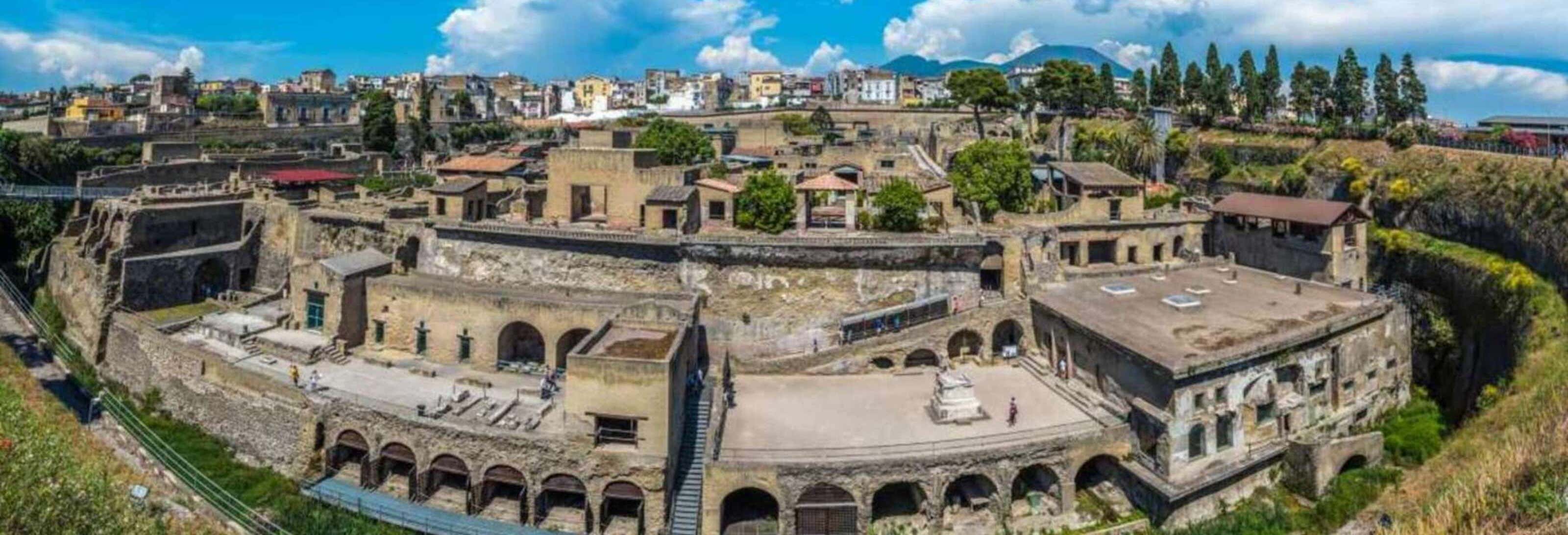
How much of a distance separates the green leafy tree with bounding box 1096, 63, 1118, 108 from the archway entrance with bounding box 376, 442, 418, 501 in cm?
6565

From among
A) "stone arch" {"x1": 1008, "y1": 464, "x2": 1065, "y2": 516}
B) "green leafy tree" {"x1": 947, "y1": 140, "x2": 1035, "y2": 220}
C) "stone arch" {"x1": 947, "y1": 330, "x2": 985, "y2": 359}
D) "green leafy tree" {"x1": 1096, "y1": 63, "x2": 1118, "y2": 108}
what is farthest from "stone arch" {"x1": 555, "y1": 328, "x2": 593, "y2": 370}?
"green leafy tree" {"x1": 1096, "y1": 63, "x2": 1118, "y2": 108}

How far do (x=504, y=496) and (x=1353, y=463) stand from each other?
87.7ft

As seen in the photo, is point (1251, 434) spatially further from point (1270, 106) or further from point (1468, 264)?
point (1270, 106)

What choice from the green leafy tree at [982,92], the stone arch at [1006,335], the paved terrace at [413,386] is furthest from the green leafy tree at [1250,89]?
the paved terrace at [413,386]

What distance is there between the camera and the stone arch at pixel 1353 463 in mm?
27500

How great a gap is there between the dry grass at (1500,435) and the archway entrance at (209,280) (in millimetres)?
48128

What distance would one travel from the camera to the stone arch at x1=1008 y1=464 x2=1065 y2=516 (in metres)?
26.4

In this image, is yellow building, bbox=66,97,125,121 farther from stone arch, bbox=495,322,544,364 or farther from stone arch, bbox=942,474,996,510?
stone arch, bbox=942,474,996,510

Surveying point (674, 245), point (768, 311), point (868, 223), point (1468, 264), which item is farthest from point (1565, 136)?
point (674, 245)

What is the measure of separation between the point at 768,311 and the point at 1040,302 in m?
10.5

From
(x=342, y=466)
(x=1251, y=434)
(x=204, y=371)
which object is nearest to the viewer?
(x=1251, y=434)

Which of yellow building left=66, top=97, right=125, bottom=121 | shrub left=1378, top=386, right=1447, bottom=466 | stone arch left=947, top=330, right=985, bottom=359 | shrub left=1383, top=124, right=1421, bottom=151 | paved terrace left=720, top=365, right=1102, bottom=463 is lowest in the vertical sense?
shrub left=1378, top=386, right=1447, bottom=466

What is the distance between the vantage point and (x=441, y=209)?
134 ft

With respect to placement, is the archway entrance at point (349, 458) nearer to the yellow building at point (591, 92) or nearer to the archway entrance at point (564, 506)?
the archway entrance at point (564, 506)
